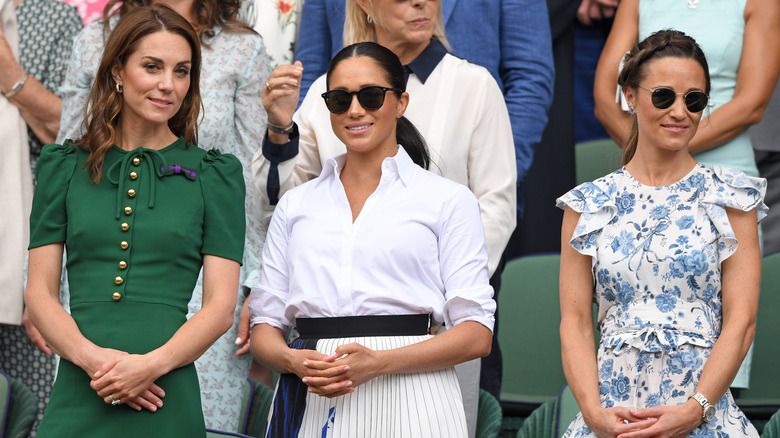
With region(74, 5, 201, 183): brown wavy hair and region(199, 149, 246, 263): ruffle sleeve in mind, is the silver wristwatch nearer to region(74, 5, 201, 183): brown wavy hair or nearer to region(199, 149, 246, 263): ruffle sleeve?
region(199, 149, 246, 263): ruffle sleeve

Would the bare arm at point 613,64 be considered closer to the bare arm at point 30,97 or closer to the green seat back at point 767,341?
the green seat back at point 767,341

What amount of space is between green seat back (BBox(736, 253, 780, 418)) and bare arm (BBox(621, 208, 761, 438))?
1442 millimetres

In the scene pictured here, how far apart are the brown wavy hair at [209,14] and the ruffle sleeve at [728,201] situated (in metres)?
1.82

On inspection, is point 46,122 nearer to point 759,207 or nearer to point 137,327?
point 137,327

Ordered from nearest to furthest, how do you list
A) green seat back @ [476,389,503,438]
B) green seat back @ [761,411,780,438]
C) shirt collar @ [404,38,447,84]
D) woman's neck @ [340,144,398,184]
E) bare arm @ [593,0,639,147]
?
woman's neck @ [340,144,398,184], green seat back @ [761,411,780,438], green seat back @ [476,389,503,438], shirt collar @ [404,38,447,84], bare arm @ [593,0,639,147]

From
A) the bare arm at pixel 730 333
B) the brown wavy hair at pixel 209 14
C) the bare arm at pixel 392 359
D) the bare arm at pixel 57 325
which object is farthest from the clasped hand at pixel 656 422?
the brown wavy hair at pixel 209 14

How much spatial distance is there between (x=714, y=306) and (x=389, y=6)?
1.47 metres

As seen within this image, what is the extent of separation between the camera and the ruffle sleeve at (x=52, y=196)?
10.00 feet

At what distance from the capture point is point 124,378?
2832mm

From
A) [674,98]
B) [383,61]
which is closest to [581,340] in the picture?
[674,98]

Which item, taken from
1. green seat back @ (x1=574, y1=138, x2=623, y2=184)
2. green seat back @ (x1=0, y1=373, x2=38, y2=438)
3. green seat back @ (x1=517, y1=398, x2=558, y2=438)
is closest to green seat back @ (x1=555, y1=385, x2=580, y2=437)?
green seat back @ (x1=517, y1=398, x2=558, y2=438)

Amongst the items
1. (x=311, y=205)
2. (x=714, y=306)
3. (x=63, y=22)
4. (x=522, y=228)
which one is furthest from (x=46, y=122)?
(x=714, y=306)

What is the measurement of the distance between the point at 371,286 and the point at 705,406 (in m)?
0.93

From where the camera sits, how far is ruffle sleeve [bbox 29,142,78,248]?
10.00 ft
